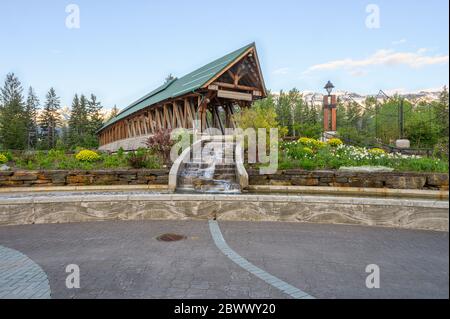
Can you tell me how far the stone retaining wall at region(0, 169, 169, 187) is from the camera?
1069 centimetres

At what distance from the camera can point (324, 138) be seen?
76.4 feet

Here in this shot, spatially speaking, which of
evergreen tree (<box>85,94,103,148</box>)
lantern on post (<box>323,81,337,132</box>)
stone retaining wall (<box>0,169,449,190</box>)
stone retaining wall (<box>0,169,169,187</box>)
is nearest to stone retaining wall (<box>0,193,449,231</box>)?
stone retaining wall (<box>0,169,449,190</box>)

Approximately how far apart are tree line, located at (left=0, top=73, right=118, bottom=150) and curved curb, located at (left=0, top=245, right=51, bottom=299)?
4490cm

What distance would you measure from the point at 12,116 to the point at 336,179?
68754 mm

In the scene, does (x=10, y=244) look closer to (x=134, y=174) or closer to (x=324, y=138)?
(x=134, y=174)

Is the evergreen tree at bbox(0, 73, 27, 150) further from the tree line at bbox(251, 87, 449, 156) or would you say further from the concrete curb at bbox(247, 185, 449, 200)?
the concrete curb at bbox(247, 185, 449, 200)

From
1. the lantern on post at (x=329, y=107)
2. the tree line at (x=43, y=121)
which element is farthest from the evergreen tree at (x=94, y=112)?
the lantern on post at (x=329, y=107)

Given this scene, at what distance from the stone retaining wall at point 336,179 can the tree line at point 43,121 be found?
42.4m

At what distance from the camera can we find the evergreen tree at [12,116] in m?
53.6

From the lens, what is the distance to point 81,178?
35.4ft

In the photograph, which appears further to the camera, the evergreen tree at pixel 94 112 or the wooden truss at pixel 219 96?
the evergreen tree at pixel 94 112

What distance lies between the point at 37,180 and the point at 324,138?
19.8 m

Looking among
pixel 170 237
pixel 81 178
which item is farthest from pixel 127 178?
pixel 170 237

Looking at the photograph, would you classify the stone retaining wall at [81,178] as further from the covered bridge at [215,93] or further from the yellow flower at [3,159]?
the covered bridge at [215,93]
